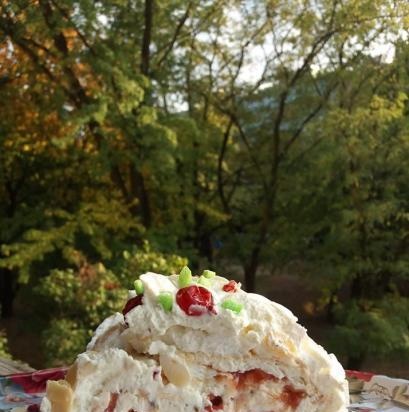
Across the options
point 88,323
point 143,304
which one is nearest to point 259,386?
point 143,304

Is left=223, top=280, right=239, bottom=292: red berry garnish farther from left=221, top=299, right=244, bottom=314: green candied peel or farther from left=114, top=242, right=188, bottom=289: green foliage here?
left=114, top=242, right=188, bottom=289: green foliage

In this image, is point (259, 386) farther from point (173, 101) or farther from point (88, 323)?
point (173, 101)

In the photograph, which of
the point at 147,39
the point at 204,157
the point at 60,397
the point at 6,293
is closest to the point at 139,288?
the point at 60,397

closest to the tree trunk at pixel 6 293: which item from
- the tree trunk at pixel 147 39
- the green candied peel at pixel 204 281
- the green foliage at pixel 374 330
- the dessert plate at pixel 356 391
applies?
the tree trunk at pixel 147 39

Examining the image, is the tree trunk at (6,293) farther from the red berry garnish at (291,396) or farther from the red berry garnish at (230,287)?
the red berry garnish at (291,396)

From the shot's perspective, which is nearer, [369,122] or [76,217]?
[369,122]

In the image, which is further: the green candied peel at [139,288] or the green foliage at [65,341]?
the green foliage at [65,341]

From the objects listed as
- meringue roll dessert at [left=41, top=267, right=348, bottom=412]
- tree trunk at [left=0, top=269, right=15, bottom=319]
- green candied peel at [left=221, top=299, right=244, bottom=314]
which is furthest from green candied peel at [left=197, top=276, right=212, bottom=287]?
tree trunk at [left=0, top=269, right=15, bottom=319]
